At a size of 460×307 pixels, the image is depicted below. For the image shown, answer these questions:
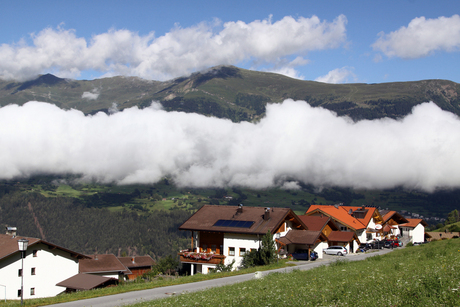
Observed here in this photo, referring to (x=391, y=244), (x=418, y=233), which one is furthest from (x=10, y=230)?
(x=418, y=233)

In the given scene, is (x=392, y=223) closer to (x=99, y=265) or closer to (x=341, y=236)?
(x=341, y=236)

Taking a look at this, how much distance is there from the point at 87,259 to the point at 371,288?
197ft

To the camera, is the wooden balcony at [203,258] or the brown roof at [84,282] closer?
the brown roof at [84,282]

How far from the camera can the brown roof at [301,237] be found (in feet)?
175

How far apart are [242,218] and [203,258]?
8198 mm

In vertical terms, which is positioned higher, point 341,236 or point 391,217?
point 341,236

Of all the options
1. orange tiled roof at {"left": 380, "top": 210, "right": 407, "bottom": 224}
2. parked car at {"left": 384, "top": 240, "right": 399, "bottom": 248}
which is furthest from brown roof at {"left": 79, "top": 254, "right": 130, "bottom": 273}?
orange tiled roof at {"left": 380, "top": 210, "right": 407, "bottom": 224}

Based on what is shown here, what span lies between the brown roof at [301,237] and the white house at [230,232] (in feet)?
2.69

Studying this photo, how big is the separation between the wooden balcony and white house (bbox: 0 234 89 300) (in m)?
19.9

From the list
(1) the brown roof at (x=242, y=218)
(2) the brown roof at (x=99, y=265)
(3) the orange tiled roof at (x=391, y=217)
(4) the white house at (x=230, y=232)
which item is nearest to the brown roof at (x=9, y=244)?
(2) the brown roof at (x=99, y=265)

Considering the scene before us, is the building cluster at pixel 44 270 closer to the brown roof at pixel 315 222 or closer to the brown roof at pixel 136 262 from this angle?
the brown roof at pixel 315 222

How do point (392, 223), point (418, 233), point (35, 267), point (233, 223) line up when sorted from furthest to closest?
point (418, 233)
point (392, 223)
point (35, 267)
point (233, 223)

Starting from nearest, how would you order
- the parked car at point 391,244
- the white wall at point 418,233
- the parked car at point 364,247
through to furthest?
the parked car at point 364,247 < the parked car at point 391,244 < the white wall at point 418,233

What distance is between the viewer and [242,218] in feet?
187
